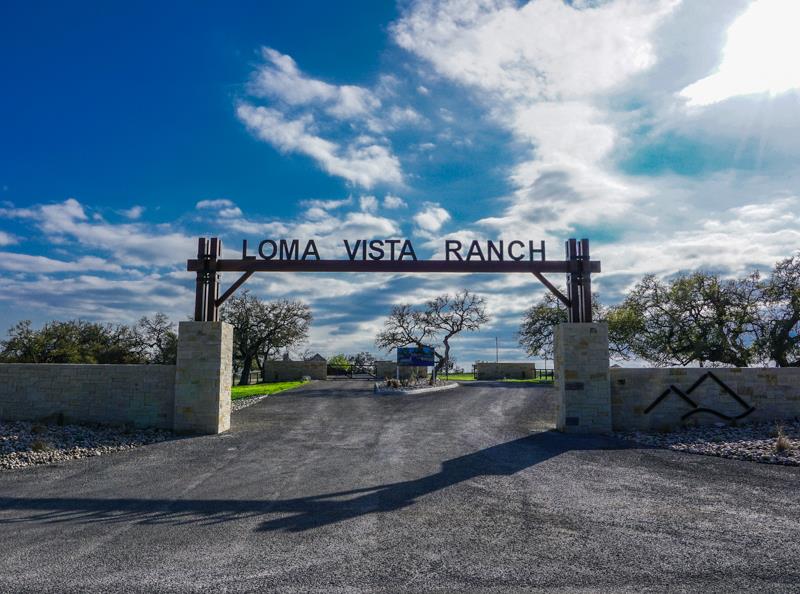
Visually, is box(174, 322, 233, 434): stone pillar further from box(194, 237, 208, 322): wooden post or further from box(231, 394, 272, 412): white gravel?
box(231, 394, 272, 412): white gravel

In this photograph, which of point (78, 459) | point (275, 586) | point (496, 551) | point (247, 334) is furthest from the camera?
point (247, 334)

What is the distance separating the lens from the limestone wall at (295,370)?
43.9 metres

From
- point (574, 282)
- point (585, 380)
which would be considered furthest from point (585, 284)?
point (585, 380)

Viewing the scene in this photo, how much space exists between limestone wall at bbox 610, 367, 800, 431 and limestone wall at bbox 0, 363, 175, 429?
40.2 ft

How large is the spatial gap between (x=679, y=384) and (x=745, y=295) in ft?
52.3

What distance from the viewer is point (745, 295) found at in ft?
89.3

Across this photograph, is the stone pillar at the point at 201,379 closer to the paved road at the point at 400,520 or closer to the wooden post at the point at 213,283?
the wooden post at the point at 213,283

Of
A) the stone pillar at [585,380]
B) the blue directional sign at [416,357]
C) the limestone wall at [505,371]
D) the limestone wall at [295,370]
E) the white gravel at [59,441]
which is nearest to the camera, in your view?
the white gravel at [59,441]

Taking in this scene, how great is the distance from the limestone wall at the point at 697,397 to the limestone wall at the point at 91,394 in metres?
12.2

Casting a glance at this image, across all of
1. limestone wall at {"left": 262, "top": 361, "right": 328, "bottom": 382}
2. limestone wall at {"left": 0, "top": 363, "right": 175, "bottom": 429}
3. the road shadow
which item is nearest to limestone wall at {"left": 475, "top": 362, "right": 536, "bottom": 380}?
limestone wall at {"left": 262, "top": 361, "right": 328, "bottom": 382}

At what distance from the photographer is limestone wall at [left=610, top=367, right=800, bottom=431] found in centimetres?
1462

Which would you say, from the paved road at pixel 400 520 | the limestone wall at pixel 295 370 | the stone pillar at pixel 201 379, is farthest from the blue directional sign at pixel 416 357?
the paved road at pixel 400 520

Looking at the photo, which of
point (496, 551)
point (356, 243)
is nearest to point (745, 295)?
point (356, 243)

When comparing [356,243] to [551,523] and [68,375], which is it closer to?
[68,375]
